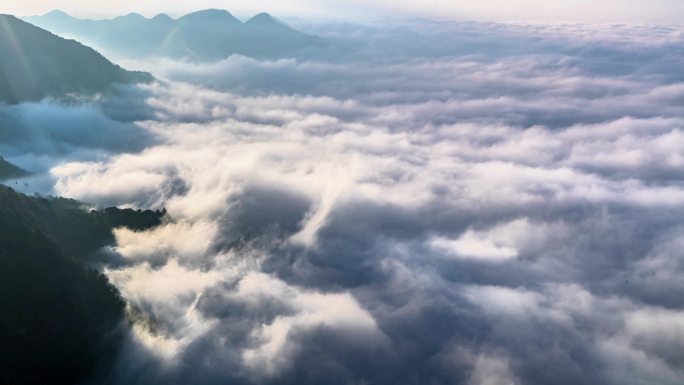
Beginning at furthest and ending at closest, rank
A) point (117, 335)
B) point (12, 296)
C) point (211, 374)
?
1. point (211, 374)
2. point (117, 335)
3. point (12, 296)

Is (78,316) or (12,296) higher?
(12,296)

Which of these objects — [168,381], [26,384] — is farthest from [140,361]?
[26,384]

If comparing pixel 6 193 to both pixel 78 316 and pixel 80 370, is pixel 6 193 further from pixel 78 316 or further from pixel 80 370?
pixel 80 370

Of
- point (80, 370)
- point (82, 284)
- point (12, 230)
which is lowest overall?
point (80, 370)

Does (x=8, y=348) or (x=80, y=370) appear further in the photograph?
(x=80, y=370)

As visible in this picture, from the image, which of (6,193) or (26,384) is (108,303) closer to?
(26,384)

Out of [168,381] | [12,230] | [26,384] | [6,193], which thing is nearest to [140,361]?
[168,381]

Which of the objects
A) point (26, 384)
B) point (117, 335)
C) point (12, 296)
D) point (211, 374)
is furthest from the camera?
point (211, 374)
